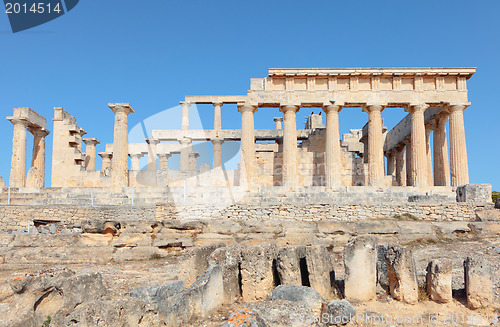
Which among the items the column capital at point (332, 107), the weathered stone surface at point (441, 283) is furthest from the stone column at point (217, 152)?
the weathered stone surface at point (441, 283)

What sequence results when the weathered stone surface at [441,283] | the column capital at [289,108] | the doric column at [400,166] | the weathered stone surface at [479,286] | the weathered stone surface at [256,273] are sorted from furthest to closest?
the doric column at [400,166], the column capital at [289,108], the weathered stone surface at [256,273], the weathered stone surface at [441,283], the weathered stone surface at [479,286]

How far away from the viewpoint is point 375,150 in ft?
71.8

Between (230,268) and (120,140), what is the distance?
49.8ft

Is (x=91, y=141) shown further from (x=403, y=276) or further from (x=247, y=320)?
(x=247, y=320)

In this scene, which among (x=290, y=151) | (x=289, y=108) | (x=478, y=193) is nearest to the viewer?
(x=478, y=193)

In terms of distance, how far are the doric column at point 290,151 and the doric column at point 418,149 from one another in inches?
263

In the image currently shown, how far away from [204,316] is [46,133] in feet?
81.0

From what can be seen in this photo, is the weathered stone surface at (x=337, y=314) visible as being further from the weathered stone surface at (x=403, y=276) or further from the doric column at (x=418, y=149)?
the doric column at (x=418, y=149)

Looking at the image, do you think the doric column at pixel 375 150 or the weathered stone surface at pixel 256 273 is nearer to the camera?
the weathered stone surface at pixel 256 273

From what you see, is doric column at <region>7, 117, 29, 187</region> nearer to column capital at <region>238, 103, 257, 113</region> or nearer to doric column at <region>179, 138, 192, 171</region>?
doric column at <region>179, 138, 192, 171</region>

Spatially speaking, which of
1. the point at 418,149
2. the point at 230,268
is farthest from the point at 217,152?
the point at 230,268

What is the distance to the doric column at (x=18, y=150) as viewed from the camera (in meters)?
23.3

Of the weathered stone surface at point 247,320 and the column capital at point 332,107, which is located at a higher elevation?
the column capital at point 332,107

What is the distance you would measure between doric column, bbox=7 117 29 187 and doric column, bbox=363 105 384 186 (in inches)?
820
